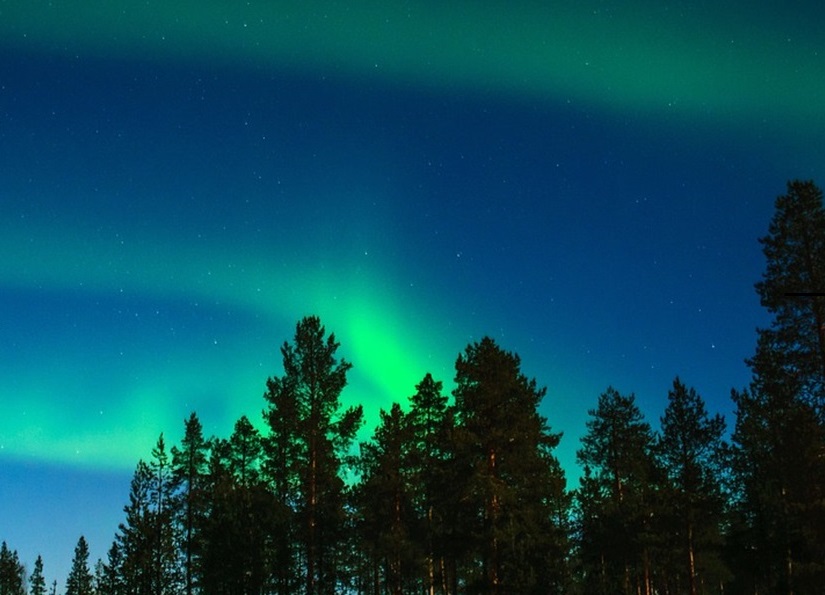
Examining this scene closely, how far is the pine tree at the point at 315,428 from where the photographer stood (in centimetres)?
3722

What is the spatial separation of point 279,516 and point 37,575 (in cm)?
13108

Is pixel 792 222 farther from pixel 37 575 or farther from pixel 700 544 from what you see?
pixel 37 575

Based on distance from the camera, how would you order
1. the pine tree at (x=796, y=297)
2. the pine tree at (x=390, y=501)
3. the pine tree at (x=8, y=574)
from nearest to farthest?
the pine tree at (x=796, y=297), the pine tree at (x=390, y=501), the pine tree at (x=8, y=574)

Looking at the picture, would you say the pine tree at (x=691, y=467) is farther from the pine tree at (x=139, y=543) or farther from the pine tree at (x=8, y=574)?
the pine tree at (x=8, y=574)

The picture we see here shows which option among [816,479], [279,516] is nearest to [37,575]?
[279,516]

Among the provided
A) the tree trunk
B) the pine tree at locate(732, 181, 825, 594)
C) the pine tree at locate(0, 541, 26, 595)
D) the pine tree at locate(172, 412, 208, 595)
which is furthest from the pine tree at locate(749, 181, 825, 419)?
the pine tree at locate(0, 541, 26, 595)

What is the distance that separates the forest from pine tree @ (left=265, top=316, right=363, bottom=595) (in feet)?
0.33

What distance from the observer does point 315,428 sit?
37.8m

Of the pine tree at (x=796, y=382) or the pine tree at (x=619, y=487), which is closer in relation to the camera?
the pine tree at (x=796, y=382)

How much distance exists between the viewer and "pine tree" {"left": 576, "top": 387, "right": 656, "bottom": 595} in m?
45.1

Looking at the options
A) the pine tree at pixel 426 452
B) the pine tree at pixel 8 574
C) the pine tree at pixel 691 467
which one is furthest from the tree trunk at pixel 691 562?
the pine tree at pixel 8 574

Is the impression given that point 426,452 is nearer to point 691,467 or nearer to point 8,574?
point 691,467

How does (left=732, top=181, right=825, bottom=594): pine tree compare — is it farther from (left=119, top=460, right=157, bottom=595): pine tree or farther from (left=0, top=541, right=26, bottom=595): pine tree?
(left=0, top=541, right=26, bottom=595): pine tree

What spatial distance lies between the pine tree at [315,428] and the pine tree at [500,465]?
7228 millimetres
